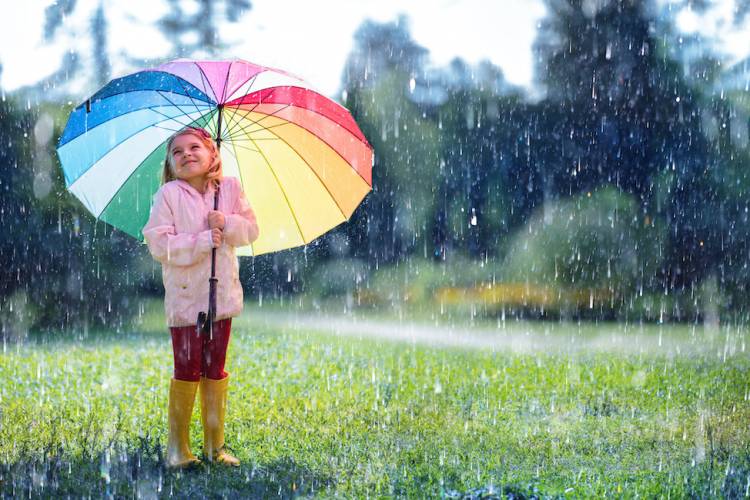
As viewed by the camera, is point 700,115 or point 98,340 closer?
point 98,340

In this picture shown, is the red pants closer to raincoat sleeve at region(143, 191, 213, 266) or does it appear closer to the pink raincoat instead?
the pink raincoat

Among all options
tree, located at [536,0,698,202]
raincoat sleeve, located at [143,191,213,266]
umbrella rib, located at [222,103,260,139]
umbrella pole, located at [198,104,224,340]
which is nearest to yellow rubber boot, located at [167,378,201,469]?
umbrella pole, located at [198,104,224,340]

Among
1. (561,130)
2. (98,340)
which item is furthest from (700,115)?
(98,340)

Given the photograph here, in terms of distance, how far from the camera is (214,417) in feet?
16.4

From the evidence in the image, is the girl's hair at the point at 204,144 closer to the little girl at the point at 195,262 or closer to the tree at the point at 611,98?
the little girl at the point at 195,262

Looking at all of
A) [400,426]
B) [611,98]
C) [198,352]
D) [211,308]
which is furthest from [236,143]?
[611,98]

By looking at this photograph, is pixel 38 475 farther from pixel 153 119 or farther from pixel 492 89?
pixel 492 89

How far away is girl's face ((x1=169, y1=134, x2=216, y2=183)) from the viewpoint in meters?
4.86

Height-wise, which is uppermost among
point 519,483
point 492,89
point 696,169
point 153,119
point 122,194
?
point 492,89

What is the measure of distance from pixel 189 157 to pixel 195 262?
0.61m

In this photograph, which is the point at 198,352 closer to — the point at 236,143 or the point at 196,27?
the point at 236,143

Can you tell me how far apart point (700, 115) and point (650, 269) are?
4.38m

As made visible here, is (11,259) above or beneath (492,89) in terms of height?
beneath

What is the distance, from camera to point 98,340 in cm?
1353
